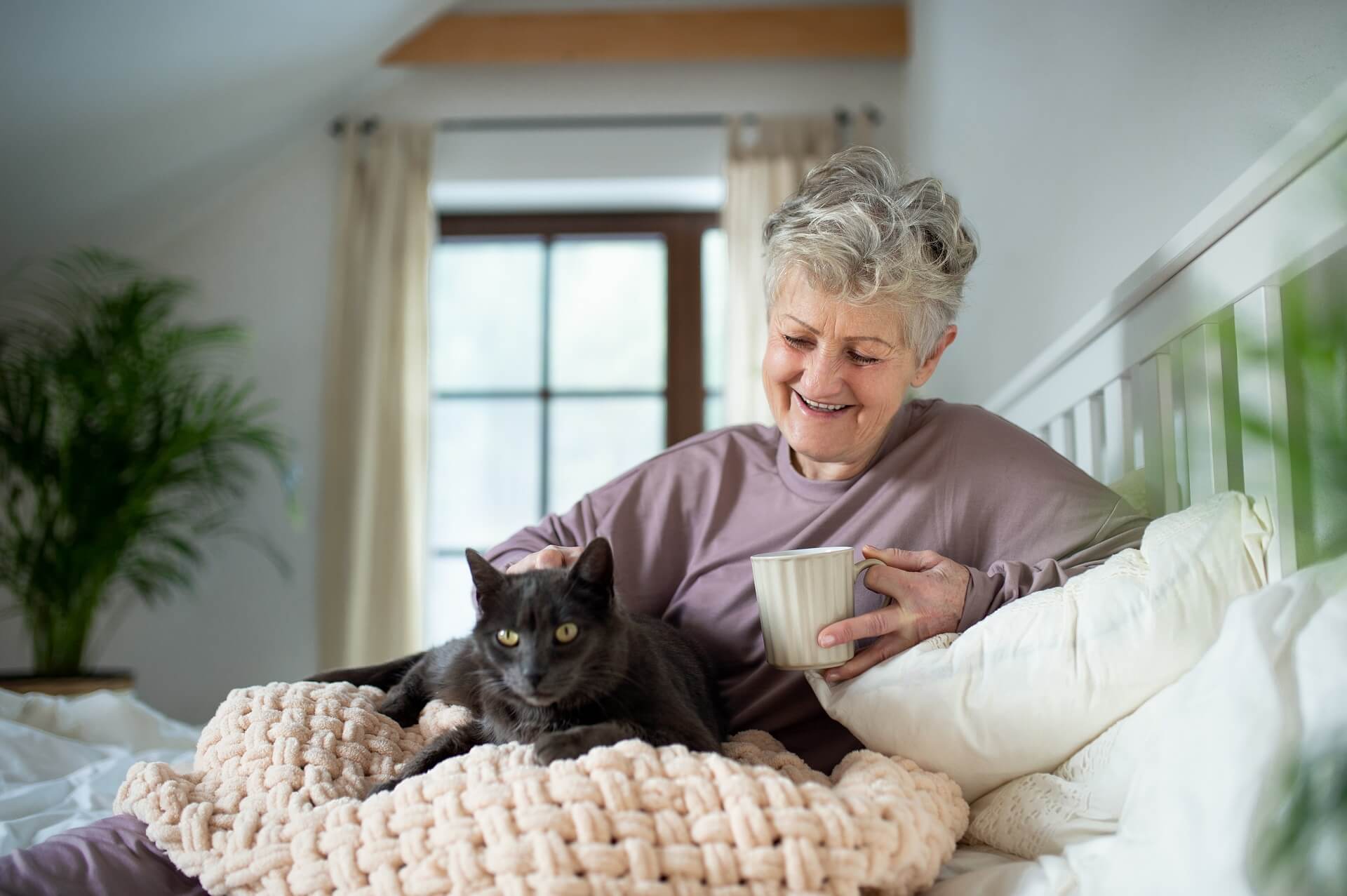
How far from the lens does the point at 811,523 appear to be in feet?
4.59

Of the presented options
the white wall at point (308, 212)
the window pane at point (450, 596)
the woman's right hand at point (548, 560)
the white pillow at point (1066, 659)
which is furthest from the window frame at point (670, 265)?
the white pillow at point (1066, 659)

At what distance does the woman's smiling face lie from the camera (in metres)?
1.34

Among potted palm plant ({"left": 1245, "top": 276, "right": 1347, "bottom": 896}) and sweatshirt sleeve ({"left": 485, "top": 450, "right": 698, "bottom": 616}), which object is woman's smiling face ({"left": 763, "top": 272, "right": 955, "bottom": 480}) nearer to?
sweatshirt sleeve ({"left": 485, "top": 450, "right": 698, "bottom": 616})

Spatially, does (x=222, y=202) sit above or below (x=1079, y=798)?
above

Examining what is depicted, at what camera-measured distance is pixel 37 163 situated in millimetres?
3377

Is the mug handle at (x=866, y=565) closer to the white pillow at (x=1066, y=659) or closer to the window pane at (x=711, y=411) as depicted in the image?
the white pillow at (x=1066, y=659)

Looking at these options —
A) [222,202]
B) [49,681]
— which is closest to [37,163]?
[222,202]

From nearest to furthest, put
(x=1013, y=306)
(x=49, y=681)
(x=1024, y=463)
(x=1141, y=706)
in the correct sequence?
(x=1141, y=706) → (x=1024, y=463) → (x=1013, y=306) → (x=49, y=681)

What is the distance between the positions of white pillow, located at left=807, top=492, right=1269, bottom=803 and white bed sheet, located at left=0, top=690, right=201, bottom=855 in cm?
92

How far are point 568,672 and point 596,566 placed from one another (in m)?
0.11

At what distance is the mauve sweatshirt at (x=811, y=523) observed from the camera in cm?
125

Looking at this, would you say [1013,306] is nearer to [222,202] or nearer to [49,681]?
[49,681]

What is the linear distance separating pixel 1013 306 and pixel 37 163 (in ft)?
10.4

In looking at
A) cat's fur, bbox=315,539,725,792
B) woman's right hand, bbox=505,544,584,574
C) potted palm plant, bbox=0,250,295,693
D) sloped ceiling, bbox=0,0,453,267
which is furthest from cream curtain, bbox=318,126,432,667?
cat's fur, bbox=315,539,725,792
